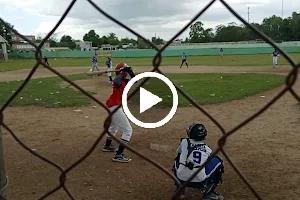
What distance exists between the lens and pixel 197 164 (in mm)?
3848

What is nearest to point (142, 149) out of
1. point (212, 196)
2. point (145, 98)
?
point (145, 98)

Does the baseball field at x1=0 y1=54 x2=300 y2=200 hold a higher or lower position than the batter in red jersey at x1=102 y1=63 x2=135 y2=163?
lower

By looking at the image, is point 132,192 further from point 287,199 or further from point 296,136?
point 296,136

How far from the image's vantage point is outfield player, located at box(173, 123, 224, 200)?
3.88 m

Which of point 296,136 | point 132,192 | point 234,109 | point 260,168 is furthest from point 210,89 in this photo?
point 132,192

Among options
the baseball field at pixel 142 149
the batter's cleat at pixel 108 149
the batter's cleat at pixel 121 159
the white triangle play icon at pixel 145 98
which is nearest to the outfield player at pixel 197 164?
the baseball field at pixel 142 149

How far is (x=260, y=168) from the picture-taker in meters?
5.02

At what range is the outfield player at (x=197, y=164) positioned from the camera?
388cm

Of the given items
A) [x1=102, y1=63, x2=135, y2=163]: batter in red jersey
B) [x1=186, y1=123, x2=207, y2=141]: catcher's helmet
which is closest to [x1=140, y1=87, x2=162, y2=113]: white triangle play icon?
[x1=102, y1=63, x2=135, y2=163]: batter in red jersey

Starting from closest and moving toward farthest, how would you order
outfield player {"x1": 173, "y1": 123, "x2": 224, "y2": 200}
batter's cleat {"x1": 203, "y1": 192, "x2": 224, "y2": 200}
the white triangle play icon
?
1. the white triangle play icon
2. outfield player {"x1": 173, "y1": 123, "x2": 224, "y2": 200}
3. batter's cleat {"x1": 203, "y1": 192, "x2": 224, "y2": 200}

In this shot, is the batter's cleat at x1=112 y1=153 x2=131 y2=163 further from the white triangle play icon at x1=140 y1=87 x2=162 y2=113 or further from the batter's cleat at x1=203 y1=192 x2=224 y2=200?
the batter's cleat at x1=203 y1=192 x2=224 y2=200

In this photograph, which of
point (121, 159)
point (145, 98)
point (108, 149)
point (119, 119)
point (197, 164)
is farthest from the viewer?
point (108, 149)

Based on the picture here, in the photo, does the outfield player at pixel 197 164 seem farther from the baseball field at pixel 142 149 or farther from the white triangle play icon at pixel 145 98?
the white triangle play icon at pixel 145 98

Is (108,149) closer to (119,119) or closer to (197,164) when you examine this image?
(119,119)
